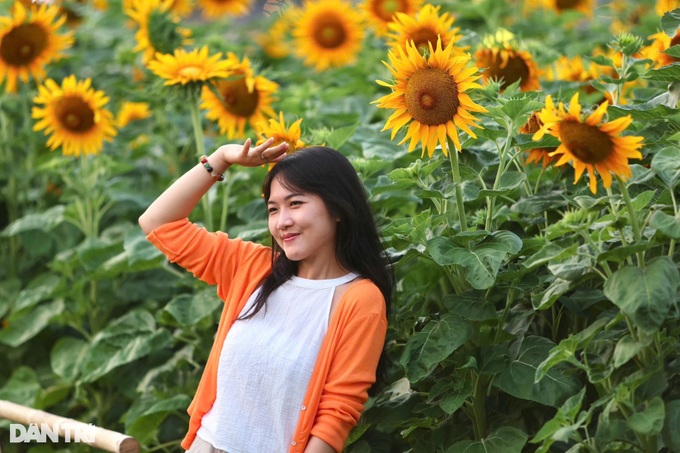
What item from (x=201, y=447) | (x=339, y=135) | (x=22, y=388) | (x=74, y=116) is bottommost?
(x=22, y=388)

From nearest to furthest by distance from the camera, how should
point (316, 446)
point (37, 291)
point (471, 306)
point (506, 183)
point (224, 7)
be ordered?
point (316, 446) → point (471, 306) → point (506, 183) → point (37, 291) → point (224, 7)

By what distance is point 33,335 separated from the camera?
3275mm

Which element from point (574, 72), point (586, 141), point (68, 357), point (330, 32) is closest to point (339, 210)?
point (586, 141)

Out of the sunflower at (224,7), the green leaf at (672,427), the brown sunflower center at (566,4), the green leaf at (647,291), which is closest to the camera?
the green leaf at (647,291)

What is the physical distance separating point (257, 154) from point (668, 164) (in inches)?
32.1

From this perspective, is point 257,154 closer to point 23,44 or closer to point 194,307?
point 194,307

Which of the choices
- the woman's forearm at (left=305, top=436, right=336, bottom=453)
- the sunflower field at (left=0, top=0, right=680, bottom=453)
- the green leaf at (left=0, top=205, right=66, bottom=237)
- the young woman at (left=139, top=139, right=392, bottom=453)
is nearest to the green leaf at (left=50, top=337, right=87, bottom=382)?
the sunflower field at (left=0, top=0, right=680, bottom=453)

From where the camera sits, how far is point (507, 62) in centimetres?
271

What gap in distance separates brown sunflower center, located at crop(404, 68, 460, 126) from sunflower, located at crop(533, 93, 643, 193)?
29 cm

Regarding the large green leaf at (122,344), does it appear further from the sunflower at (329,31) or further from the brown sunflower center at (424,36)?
the sunflower at (329,31)

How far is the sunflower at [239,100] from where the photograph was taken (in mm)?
2924

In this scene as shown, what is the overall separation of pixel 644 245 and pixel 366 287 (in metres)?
0.56

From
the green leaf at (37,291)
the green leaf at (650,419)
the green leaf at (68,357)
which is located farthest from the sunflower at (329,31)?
the green leaf at (650,419)

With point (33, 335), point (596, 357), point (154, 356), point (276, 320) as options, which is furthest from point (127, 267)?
point (596, 357)
